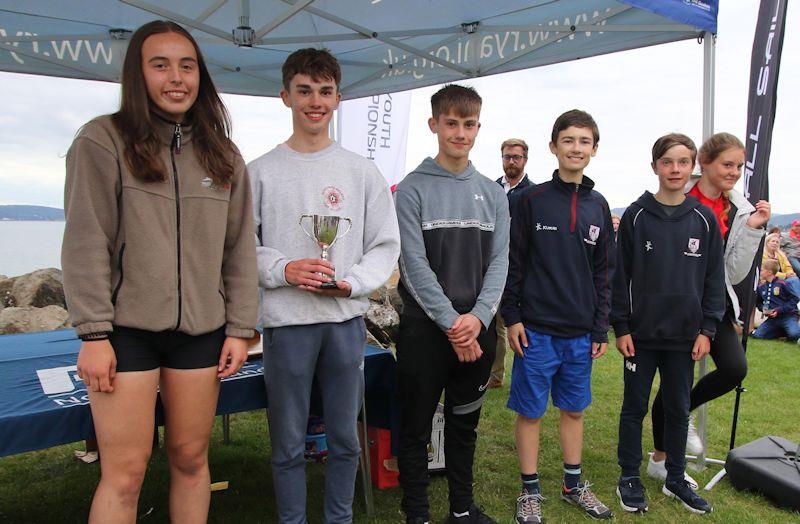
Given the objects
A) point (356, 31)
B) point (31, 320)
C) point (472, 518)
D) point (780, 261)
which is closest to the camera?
point (472, 518)

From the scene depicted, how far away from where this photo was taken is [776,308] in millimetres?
9023

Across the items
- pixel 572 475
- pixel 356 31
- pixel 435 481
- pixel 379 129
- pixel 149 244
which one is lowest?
pixel 435 481

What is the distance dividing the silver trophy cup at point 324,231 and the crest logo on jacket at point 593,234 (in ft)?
4.27

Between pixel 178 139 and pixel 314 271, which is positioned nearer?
pixel 178 139

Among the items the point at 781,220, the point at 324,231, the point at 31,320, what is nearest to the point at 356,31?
the point at 324,231

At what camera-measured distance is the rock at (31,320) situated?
5.72 metres

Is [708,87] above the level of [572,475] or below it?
above

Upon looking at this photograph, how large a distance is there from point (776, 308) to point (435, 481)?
7.92 meters

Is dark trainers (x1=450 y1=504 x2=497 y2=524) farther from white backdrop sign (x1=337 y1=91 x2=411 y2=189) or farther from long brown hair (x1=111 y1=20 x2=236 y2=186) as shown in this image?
white backdrop sign (x1=337 y1=91 x2=411 y2=189)

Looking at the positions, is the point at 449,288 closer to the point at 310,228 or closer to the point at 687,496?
the point at 310,228

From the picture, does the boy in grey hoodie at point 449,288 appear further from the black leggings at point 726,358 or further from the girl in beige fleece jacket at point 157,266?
the black leggings at point 726,358

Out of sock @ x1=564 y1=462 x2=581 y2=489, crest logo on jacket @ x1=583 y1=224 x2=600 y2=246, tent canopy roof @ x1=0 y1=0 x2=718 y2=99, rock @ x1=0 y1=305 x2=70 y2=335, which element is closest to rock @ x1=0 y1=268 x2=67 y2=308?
rock @ x1=0 y1=305 x2=70 y2=335

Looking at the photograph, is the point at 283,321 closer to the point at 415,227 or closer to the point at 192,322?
the point at 192,322

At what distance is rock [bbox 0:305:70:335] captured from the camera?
5.72 meters
